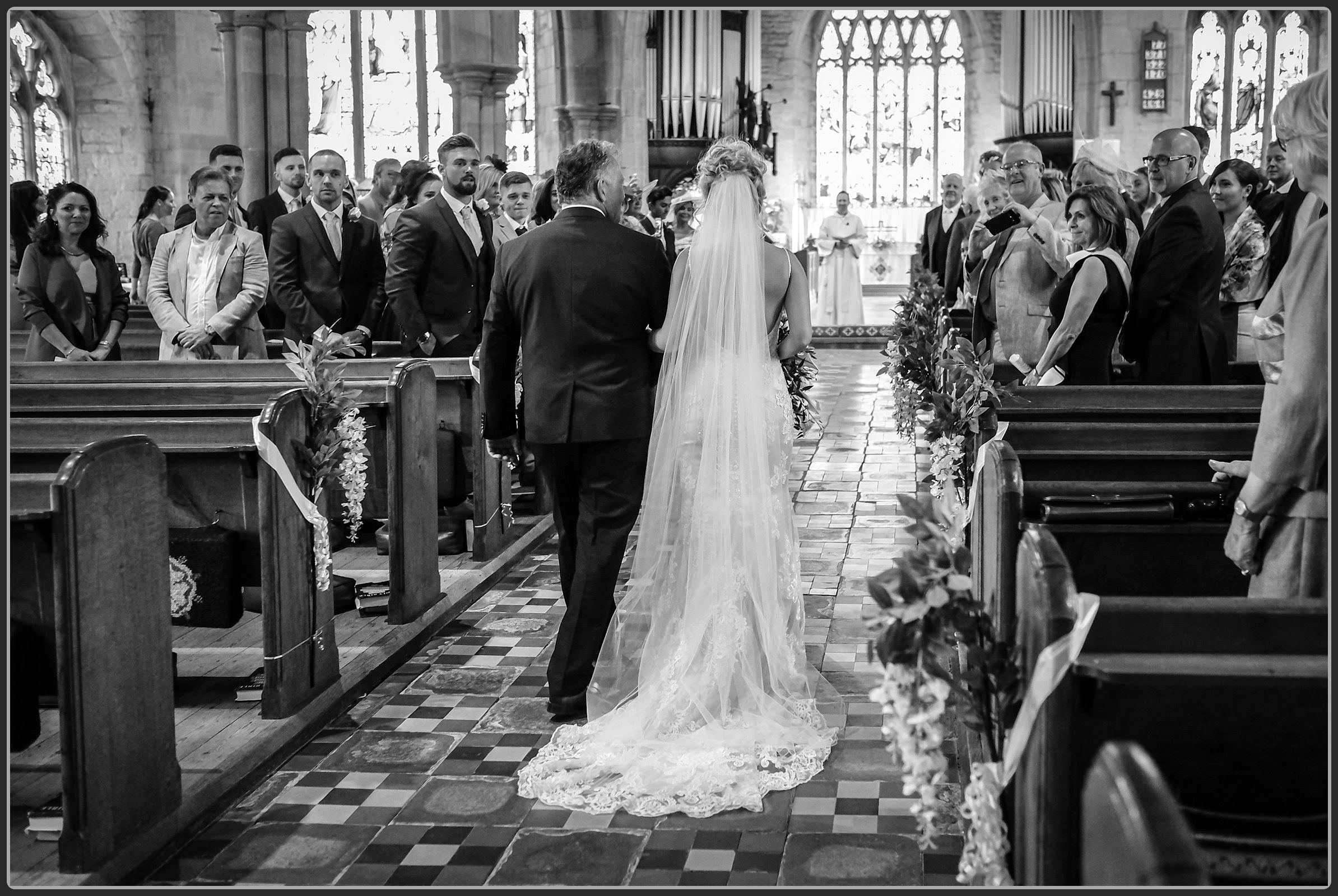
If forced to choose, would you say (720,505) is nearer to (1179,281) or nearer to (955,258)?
(1179,281)

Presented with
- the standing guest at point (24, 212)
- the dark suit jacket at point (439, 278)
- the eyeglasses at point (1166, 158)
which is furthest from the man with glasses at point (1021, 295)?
the standing guest at point (24, 212)

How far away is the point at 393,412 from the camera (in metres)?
4.69

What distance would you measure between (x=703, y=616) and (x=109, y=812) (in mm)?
1674

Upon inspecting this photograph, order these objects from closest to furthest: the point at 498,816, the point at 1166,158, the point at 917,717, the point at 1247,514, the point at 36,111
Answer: the point at 917,717
the point at 1247,514
the point at 498,816
the point at 1166,158
the point at 36,111

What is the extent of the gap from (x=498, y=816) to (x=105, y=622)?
3.34 ft

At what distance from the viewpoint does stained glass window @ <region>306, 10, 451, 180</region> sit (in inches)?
752

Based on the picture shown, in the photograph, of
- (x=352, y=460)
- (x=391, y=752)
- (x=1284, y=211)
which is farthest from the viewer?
(x=1284, y=211)

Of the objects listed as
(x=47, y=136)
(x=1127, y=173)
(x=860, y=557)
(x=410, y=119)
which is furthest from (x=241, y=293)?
(x=410, y=119)

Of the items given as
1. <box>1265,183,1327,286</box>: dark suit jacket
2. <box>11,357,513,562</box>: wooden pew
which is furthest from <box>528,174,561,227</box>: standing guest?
<box>1265,183,1327,286</box>: dark suit jacket

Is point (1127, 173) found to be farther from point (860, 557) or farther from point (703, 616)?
point (703, 616)

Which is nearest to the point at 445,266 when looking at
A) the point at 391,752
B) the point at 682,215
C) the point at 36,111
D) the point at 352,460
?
the point at 682,215

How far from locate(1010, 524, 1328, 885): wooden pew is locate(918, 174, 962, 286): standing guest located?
30.2 feet

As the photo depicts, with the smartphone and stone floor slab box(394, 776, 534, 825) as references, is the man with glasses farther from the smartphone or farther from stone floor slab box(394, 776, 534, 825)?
stone floor slab box(394, 776, 534, 825)

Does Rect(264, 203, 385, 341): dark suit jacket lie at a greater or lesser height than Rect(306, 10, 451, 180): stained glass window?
lesser
